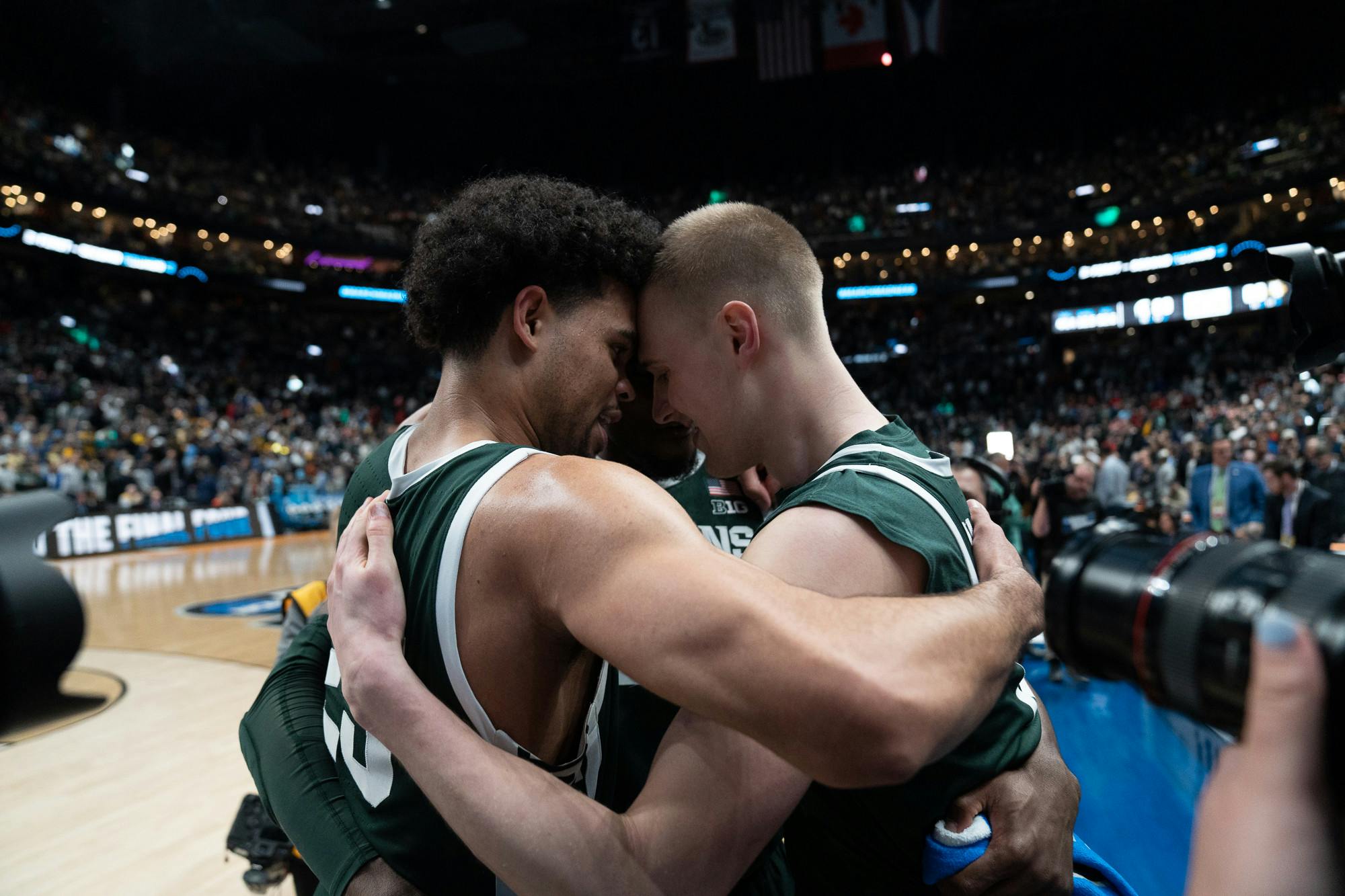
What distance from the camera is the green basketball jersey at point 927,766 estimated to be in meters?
1.37

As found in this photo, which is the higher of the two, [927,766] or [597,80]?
[597,80]

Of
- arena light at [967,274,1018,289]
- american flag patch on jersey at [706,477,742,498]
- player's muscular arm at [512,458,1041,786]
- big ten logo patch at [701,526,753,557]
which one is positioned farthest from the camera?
arena light at [967,274,1018,289]

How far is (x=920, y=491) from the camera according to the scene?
4.75 ft

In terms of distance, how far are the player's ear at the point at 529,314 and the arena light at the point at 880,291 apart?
1336 inches

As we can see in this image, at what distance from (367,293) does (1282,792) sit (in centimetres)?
3558

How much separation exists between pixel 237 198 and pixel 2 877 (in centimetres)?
2915

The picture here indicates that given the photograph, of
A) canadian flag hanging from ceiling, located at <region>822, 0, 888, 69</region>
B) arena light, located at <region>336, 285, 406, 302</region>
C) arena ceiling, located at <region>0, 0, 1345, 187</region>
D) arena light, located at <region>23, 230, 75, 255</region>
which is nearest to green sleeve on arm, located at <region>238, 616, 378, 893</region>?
canadian flag hanging from ceiling, located at <region>822, 0, 888, 69</region>

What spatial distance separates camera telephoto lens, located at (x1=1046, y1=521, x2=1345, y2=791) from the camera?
27.6 inches

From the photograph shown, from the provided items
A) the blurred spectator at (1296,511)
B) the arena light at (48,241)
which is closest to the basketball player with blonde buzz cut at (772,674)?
the blurred spectator at (1296,511)

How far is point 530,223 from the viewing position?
65.5 inches

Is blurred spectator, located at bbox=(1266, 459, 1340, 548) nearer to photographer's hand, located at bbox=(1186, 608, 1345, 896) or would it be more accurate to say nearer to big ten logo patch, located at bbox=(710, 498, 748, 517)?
big ten logo patch, located at bbox=(710, 498, 748, 517)

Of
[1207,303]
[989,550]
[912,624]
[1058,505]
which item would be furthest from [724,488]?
[1207,303]

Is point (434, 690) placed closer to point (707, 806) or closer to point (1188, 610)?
point (707, 806)

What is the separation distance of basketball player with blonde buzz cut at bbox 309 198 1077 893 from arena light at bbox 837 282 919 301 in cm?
3352
